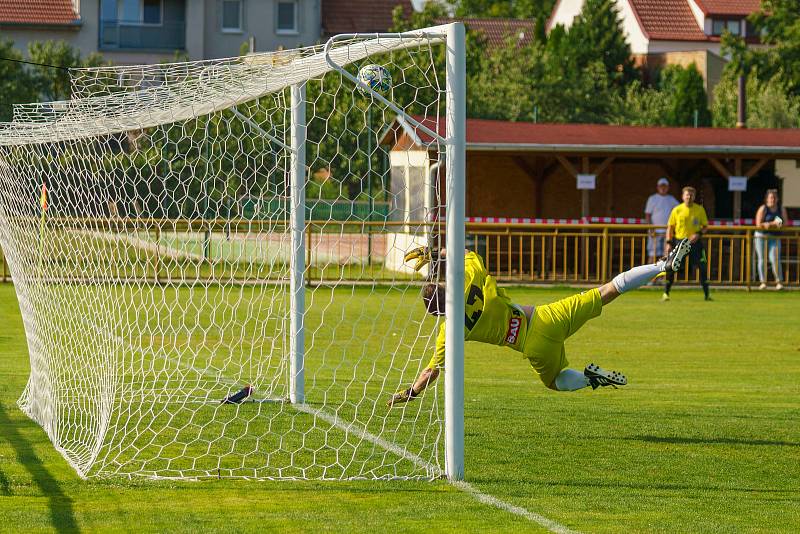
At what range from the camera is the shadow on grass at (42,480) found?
6652mm

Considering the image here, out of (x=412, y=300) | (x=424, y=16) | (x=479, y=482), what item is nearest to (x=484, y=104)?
(x=424, y=16)

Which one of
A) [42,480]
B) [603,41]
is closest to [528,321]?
[42,480]

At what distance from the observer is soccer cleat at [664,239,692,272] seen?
962cm

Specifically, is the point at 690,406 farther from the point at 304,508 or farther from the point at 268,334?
the point at 268,334

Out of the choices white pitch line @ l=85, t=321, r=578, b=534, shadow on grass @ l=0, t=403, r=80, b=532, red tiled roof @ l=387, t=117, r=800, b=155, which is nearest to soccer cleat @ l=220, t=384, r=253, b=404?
white pitch line @ l=85, t=321, r=578, b=534

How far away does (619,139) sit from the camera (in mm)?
27469

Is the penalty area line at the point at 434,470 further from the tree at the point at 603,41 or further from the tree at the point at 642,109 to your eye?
the tree at the point at 603,41

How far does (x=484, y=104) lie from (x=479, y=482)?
40.2 m

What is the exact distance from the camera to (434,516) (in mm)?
6867

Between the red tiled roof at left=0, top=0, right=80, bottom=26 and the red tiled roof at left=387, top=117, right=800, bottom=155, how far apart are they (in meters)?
26.5

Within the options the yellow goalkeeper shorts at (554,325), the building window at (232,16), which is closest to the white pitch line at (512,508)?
the yellow goalkeeper shorts at (554,325)

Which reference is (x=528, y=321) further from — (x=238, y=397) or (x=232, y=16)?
(x=232, y=16)

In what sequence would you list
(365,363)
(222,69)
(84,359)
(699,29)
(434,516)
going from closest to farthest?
(434,516)
(222,69)
(84,359)
(365,363)
(699,29)

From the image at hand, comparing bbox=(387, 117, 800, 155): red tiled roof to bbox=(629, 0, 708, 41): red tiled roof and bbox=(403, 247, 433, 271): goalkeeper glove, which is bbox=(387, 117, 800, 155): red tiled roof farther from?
bbox=(629, 0, 708, 41): red tiled roof
